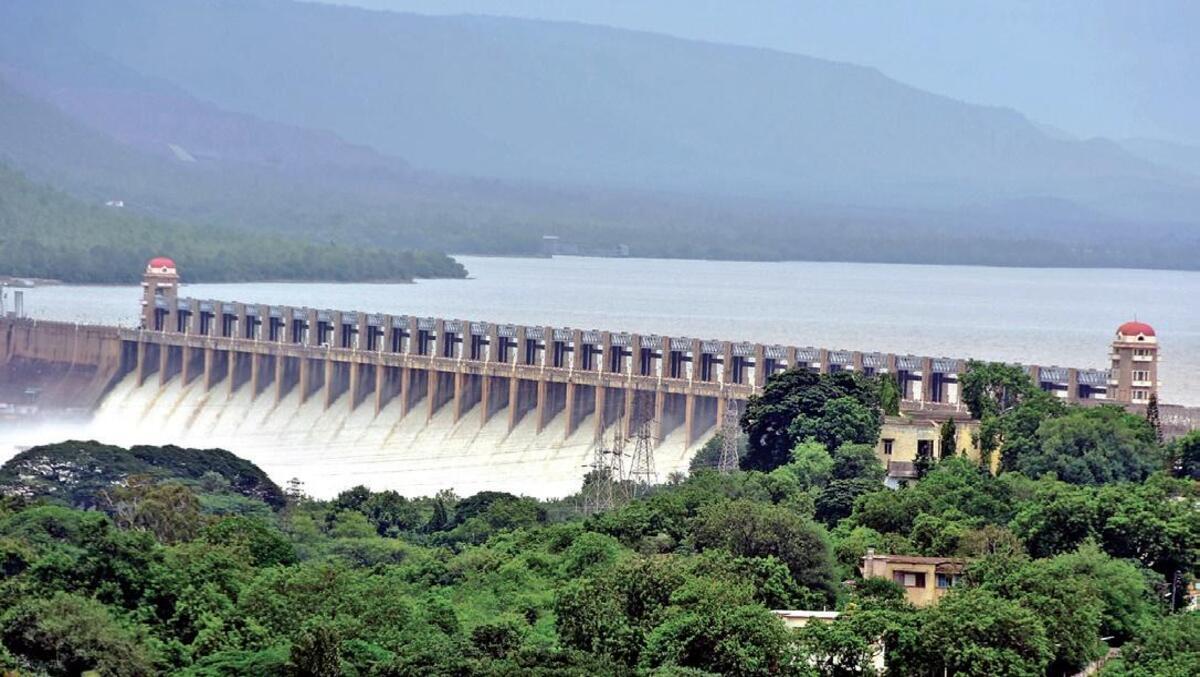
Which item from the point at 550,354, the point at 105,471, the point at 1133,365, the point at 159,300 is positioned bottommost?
the point at 105,471

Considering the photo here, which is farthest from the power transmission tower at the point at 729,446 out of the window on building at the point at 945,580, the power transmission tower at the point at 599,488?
the window on building at the point at 945,580

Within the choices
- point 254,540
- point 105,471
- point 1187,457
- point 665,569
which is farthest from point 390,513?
point 665,569

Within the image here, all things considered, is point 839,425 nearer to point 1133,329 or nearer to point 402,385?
point 1133,329

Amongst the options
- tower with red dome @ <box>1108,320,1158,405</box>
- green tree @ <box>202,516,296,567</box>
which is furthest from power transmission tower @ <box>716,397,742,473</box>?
green tree @ <box>202,516,296,567</box>

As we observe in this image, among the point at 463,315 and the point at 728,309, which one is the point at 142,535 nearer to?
the point at 463,315

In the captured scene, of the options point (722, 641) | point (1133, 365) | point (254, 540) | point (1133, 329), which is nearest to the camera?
point (722, 641)

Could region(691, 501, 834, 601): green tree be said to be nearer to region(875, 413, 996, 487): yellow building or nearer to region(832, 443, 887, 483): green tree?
region(832, 443, 887, 483): green tree
